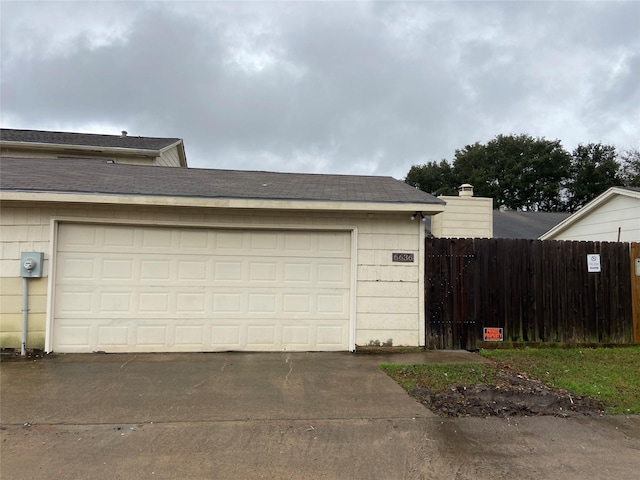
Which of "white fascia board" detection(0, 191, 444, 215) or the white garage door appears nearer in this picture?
"white fascia board" detection(0, 191, 444, 215)

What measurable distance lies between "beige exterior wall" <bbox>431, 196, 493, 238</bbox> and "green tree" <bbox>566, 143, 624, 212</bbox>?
2952 cm

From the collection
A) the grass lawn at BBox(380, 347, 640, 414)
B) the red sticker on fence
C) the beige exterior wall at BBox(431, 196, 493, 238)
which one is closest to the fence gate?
the red sticker on fence

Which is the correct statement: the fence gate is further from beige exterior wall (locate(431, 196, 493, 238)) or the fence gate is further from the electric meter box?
the electric meter box

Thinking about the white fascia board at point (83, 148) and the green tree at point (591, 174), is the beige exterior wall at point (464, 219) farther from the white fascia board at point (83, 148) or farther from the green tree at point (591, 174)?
the green tree at point (591, 174)

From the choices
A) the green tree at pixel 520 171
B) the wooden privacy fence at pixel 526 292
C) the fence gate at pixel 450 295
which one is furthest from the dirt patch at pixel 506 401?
the green tree at pixel 520 171

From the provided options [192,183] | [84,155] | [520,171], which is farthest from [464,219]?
[520,171]

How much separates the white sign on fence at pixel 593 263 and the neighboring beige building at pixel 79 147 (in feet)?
39.7

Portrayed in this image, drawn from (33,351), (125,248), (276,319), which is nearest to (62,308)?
(33,351)

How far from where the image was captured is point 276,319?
7.05 m

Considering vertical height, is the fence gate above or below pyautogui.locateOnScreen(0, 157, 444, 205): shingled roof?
below

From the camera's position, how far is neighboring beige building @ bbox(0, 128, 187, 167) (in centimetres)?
1316

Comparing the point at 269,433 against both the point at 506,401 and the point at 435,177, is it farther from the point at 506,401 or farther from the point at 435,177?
the point at 435,177

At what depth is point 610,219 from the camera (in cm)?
1081

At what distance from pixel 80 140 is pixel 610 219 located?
16031 millimetres
